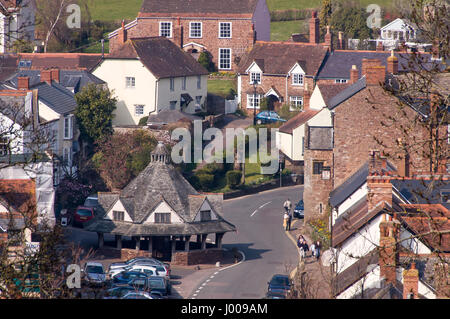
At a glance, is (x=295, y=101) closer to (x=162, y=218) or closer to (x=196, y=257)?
(x=162, y=218)

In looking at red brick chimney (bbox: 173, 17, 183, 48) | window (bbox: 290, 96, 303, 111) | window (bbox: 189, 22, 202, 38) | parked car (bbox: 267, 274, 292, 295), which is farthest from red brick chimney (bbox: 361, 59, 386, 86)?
window (bbox: 189, 22, 202, 38)

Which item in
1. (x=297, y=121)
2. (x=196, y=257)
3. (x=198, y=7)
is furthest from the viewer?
(x=198, y=7)

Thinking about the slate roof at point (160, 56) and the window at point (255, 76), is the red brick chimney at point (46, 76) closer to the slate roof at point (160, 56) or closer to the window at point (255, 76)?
the slate roof at point (160, 56)

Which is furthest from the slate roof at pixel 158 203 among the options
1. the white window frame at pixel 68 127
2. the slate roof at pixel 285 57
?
the slate roof at pixel 285 57

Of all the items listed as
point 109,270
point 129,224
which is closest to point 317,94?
point 129,224

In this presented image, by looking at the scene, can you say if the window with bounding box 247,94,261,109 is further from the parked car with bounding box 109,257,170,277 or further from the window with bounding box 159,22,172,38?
the parked car with bounding box 109,257,170,277

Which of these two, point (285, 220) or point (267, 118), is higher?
point (267, 118)

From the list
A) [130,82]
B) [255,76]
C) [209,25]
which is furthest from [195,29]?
[130,82]
